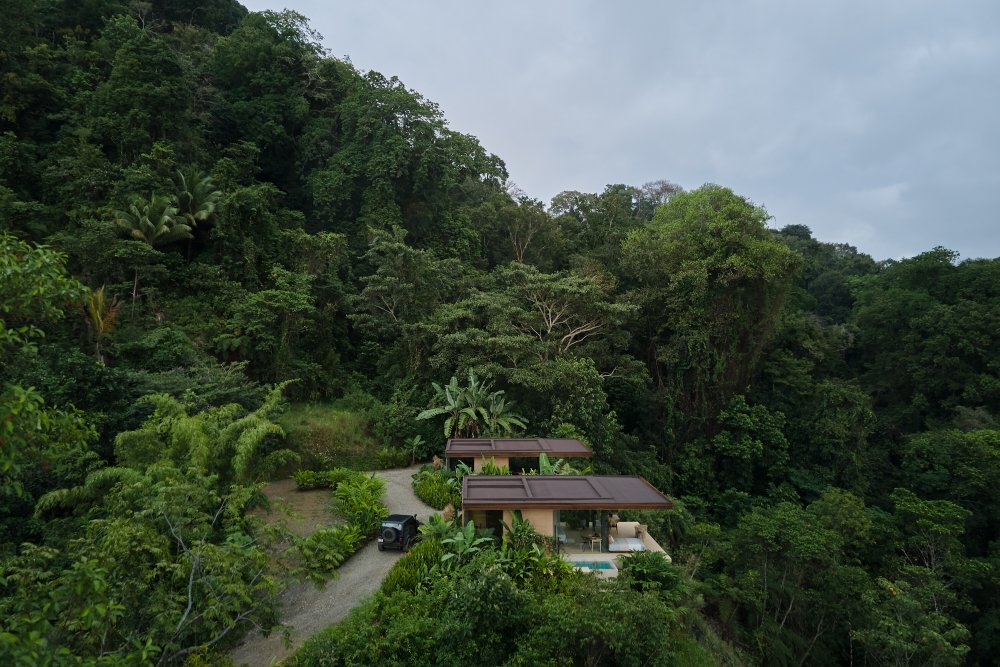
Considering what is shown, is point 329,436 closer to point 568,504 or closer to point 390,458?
point 390,458

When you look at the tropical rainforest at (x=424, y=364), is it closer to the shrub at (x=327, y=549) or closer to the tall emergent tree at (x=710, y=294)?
the tall emergent tree at (x=710, y=294)

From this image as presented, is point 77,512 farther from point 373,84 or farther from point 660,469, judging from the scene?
point 373,84

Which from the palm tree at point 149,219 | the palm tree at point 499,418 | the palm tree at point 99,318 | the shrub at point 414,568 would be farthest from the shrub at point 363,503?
the palm tree at point 149,219

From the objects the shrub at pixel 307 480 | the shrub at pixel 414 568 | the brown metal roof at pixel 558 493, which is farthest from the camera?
the shrub at pixel 307 480

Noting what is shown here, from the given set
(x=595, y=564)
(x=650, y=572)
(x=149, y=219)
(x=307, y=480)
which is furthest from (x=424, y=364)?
(x=650, y=572)

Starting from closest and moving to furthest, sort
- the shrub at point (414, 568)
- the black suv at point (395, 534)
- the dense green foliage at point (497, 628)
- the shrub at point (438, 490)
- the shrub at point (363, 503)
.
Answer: the dense green foliage at point (497, 628) < the shrub at point (414, 568) < the black suv at point (395, 534) < the shrub at point (363, 503) < the shrub at point (438, 490)

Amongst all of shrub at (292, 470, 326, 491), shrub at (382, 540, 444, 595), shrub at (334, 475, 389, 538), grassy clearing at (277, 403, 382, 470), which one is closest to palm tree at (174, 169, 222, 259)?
grassy clearing at (277, 403, 382, 470)

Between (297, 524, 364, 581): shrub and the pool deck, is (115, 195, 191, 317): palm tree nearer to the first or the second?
(297, 524, 364, 581): shrub
